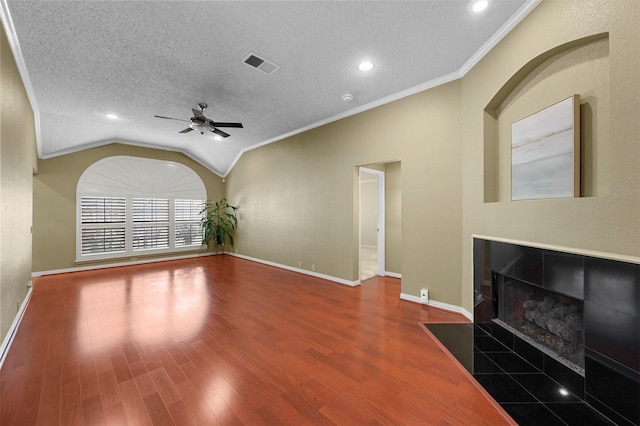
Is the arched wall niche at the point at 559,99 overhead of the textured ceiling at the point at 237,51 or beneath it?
beneath

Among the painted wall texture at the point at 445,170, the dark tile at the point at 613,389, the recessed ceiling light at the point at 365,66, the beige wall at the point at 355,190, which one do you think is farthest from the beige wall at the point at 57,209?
the dark tile at the point at 613,389

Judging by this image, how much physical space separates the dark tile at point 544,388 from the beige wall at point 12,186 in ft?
14.9

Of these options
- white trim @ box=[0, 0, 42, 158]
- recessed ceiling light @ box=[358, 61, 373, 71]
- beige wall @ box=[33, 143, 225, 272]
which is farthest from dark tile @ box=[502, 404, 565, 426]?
beige wall @ box=[33, 143, 225, 272]

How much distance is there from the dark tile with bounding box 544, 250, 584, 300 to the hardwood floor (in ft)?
3.25

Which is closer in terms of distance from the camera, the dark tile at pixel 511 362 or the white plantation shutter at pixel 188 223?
the dark tile at pixel 511 362

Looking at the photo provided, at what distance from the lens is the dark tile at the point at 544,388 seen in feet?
5.57

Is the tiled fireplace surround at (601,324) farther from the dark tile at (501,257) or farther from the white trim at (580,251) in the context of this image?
the dark tile at (501,257)

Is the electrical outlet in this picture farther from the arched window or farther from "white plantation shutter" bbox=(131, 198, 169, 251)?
"white plantation shutter" bbox=(131, 198, 169, 251)

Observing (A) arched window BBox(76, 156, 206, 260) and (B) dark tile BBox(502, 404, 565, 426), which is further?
(A) arched window BBox(76, 156, 206, 260)

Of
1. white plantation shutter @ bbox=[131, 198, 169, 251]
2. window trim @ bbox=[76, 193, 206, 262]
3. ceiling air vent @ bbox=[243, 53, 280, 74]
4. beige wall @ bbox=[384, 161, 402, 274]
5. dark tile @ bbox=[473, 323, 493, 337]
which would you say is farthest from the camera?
white plantation shutter @ bbox=[131, 198, 169, 251]

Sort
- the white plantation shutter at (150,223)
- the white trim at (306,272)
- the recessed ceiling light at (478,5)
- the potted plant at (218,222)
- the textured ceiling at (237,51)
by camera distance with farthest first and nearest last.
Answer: the potted plant at (218,222), the white plantation shutter at (150,223), the white trim at (306,272), the textured ceiling at (237,51), the recessed ceiling light at (478,5)

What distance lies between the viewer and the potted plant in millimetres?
7637

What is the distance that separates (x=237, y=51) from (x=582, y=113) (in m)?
3.29

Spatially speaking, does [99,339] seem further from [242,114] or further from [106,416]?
[242,114]
